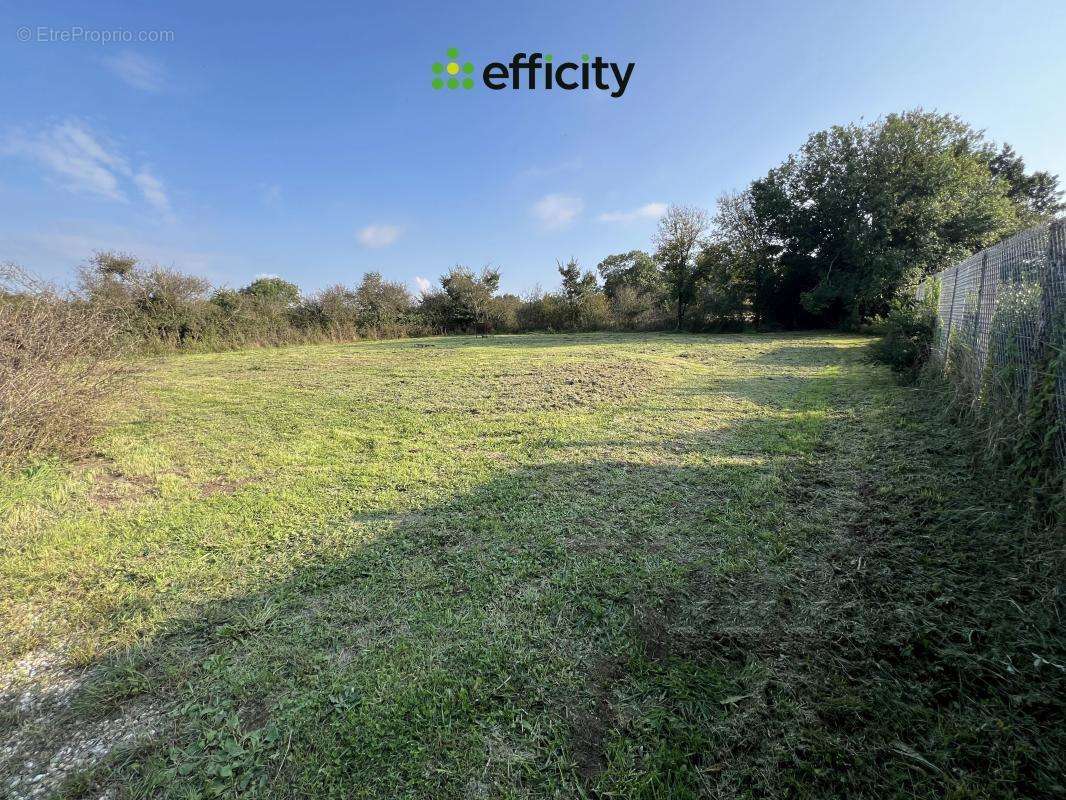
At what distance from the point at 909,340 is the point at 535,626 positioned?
7075 mm

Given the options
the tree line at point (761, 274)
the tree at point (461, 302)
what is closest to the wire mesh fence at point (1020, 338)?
the tree line at point (761, 274)

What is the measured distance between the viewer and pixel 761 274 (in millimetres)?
17156

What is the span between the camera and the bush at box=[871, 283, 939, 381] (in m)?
5.88

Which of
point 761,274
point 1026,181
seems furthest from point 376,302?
point 1026,181

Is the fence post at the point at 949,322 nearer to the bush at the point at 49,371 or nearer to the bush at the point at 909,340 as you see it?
the bush at the point at 909,340

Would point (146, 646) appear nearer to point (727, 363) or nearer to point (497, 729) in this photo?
point (497, 729)

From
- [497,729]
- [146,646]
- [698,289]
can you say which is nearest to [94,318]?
[146,646]

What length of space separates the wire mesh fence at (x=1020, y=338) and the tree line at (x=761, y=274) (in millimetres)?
9518

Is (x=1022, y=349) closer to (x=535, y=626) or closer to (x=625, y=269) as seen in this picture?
(x=535, y=626)

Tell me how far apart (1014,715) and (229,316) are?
19557mm

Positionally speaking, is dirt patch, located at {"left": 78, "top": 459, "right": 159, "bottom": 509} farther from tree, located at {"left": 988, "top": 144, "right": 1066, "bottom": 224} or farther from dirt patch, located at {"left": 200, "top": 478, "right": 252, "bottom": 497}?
tree, located at {"left": 988, "top": 144, "right": 1066, "bottom": 224}

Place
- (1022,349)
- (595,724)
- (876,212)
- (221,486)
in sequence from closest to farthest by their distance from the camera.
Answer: (595,724) → (1022,349) → (221,486) → (876,212)

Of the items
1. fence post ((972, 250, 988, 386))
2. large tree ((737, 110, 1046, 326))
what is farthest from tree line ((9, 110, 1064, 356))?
fence post ((972, 250, 988, 386))

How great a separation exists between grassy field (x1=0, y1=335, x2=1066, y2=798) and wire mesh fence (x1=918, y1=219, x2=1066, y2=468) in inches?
16.8
